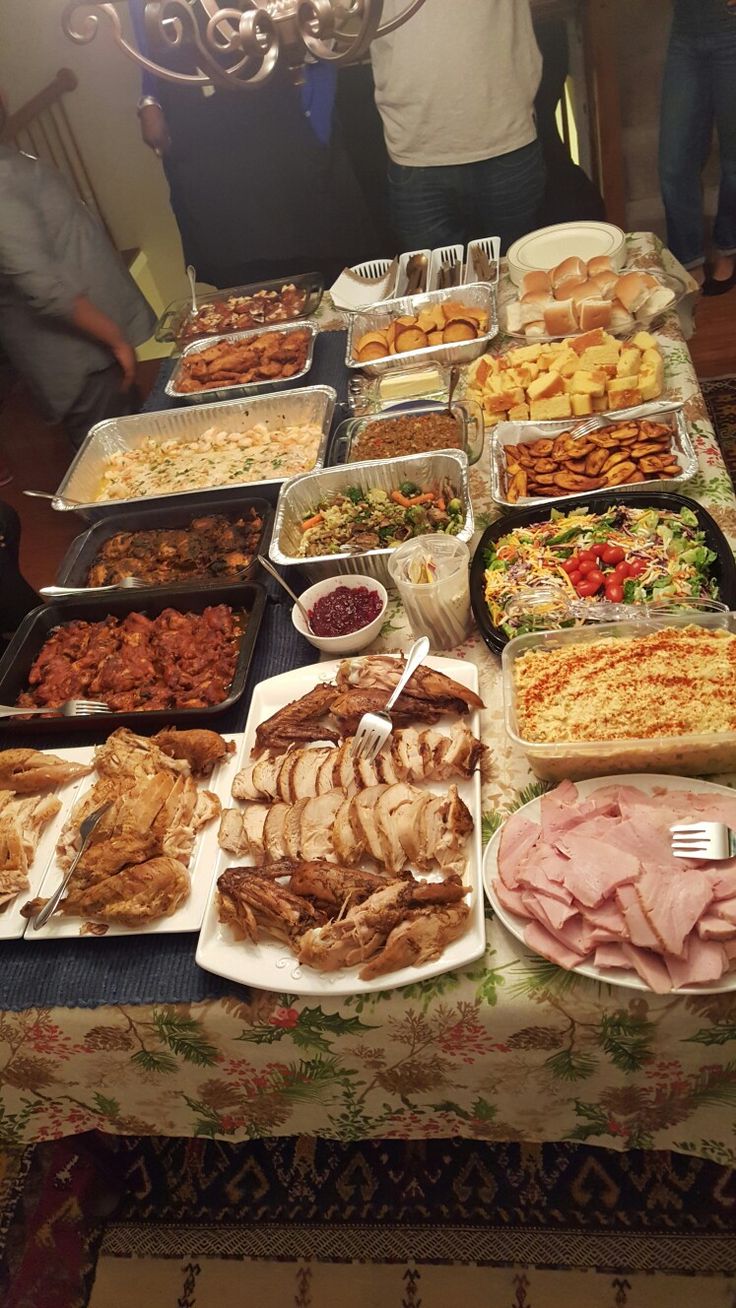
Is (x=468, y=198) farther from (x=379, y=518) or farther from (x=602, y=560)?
(x=602, y=560)

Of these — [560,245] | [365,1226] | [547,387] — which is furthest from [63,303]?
[365,1226]

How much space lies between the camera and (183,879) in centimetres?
163

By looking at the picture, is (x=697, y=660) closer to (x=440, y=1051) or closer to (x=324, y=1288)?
(x=440, y=1051)

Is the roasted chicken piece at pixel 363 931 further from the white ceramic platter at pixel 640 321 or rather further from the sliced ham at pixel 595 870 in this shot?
the white ceramic platter at pixel 640 321

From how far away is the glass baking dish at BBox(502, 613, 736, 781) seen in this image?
151 centimetres

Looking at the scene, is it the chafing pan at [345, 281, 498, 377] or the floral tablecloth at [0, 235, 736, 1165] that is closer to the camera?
the floral tablecloth at [0, 235, 736, 1165]

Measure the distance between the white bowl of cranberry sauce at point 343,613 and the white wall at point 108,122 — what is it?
14.6 feet

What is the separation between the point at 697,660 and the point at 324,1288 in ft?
6.49

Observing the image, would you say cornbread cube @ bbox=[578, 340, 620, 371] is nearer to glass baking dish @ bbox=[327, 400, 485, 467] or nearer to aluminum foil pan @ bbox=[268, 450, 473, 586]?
glass baking dish @ bbox=[327, 400, 485, 467]

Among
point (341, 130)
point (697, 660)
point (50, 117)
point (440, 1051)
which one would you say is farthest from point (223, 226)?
point (440, 1051)

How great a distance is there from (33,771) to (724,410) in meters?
4.16

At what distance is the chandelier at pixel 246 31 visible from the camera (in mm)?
1812

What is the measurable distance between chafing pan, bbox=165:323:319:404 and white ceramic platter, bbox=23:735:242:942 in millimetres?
1857

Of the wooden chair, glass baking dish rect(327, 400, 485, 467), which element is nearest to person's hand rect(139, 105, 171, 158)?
the wooden chair
